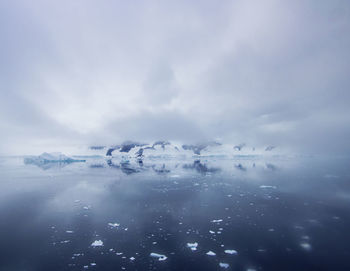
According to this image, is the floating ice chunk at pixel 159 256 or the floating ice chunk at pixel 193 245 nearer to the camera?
the floating ice chunk at pixel 159 256

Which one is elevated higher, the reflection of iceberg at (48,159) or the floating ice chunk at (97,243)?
the reflection of iceberg at (48,159)

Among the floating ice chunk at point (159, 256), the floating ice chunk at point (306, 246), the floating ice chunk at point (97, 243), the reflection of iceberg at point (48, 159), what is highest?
the reflection of iceberg at point (48, 159)

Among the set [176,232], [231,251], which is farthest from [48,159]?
[231,251]

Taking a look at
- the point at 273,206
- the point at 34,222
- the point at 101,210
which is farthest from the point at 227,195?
the point at 34,222

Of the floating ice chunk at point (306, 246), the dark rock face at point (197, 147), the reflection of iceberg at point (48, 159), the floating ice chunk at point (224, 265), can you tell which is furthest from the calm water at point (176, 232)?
the dark rock face at point (197, 147)

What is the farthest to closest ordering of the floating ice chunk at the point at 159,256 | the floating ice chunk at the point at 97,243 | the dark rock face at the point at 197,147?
the dark rock face at the point at 197,147 → the floating ice chunk at the point at 97,243 → the floating ice chunk at the point at 159,256

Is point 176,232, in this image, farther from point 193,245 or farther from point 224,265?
point 224,265

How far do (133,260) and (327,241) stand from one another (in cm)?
933

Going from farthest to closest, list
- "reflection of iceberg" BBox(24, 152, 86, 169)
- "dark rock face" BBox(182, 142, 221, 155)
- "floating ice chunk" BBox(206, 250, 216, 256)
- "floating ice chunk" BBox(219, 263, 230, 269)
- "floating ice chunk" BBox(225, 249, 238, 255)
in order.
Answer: "dark rock face" BBox(182, 142, 221, 155) < "reflection of iceberg" BBox(24, 152, 86, 169) < "floating ice chunk" BBox(225, 249, 238, 255) < "floating ice chunk" BBox(206, 250, 216, 256) < "floating ice chunk" BBox(219, 263, 230, 269)

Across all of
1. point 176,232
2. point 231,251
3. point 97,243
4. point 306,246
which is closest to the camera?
point 231,251

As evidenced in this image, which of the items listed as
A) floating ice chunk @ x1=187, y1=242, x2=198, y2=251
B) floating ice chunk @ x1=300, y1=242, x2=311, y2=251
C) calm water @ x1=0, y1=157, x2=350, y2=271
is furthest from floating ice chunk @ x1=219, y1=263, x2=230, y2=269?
floating ice chunk @ x1=300, y1=242, x2=311, y2=251

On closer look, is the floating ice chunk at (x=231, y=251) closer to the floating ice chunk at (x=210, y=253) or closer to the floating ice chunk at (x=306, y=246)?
the floating ice chunk at (x=210, y=253)

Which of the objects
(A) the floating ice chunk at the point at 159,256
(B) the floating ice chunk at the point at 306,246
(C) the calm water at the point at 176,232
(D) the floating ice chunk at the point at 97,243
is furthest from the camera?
(D) the floating ice chunk at the point at 97,243

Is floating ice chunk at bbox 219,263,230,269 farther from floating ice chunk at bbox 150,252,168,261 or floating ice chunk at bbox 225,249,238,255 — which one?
floating ice chunk at bbox 150,252,168,261
